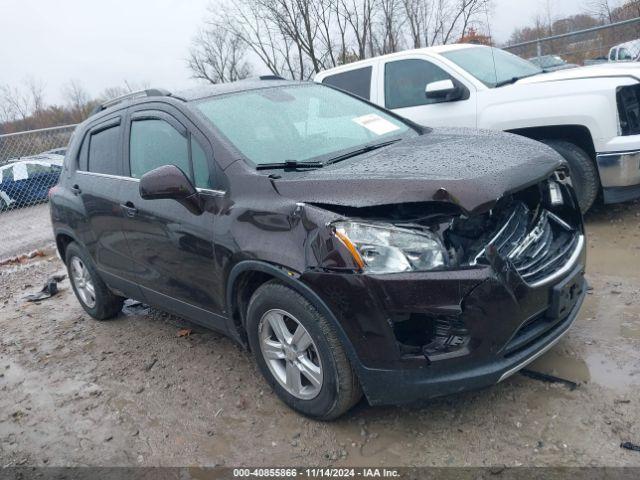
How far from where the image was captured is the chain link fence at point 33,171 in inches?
414

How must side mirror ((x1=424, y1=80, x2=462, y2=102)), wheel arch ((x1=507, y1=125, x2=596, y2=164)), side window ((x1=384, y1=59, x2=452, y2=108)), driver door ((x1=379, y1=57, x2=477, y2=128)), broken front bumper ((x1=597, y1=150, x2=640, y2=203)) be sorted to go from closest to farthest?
broken front bumper ((x1=597, y1=150, x2=640, y2=203)) → wheel arch ((x1=507, y1=125, x2=596, y2=164)) → side mirror ((x1=424, y1=80, x2=462, y2=102)) → driver door ((x1=379, y1=57, x2=477, y2=128)) → side window ((x1=384, y1=59, x2=452, y2=108))

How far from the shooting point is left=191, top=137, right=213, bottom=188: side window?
317cm

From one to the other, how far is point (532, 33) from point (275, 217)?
1203 cm

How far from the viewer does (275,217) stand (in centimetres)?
272

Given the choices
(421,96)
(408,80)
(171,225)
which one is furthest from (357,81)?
(171,225)

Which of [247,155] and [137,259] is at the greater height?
[247,155]

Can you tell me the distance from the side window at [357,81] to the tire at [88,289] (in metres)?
3.58

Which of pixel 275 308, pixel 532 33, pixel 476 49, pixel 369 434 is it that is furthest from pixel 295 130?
pixel 532 33

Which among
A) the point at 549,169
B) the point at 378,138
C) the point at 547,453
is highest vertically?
the point at 378,138

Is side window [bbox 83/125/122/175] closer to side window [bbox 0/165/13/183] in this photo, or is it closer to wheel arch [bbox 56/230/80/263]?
wheel arch [bbox 56/230/80/263]

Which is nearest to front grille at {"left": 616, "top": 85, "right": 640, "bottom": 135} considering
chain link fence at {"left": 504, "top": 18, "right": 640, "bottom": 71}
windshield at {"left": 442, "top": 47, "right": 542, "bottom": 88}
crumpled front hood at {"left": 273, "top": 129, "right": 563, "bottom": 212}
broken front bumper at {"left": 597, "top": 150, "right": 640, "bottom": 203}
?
broken front bumper at {"left": 597, "top": 150, "right": 640, "bottom": 203}

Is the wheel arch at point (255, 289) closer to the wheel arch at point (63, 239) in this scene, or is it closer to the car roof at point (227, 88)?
the car roof at point (227, 88)

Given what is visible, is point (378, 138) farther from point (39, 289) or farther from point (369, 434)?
point (39, 289)

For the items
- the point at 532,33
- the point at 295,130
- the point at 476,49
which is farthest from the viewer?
the point at 532,33
